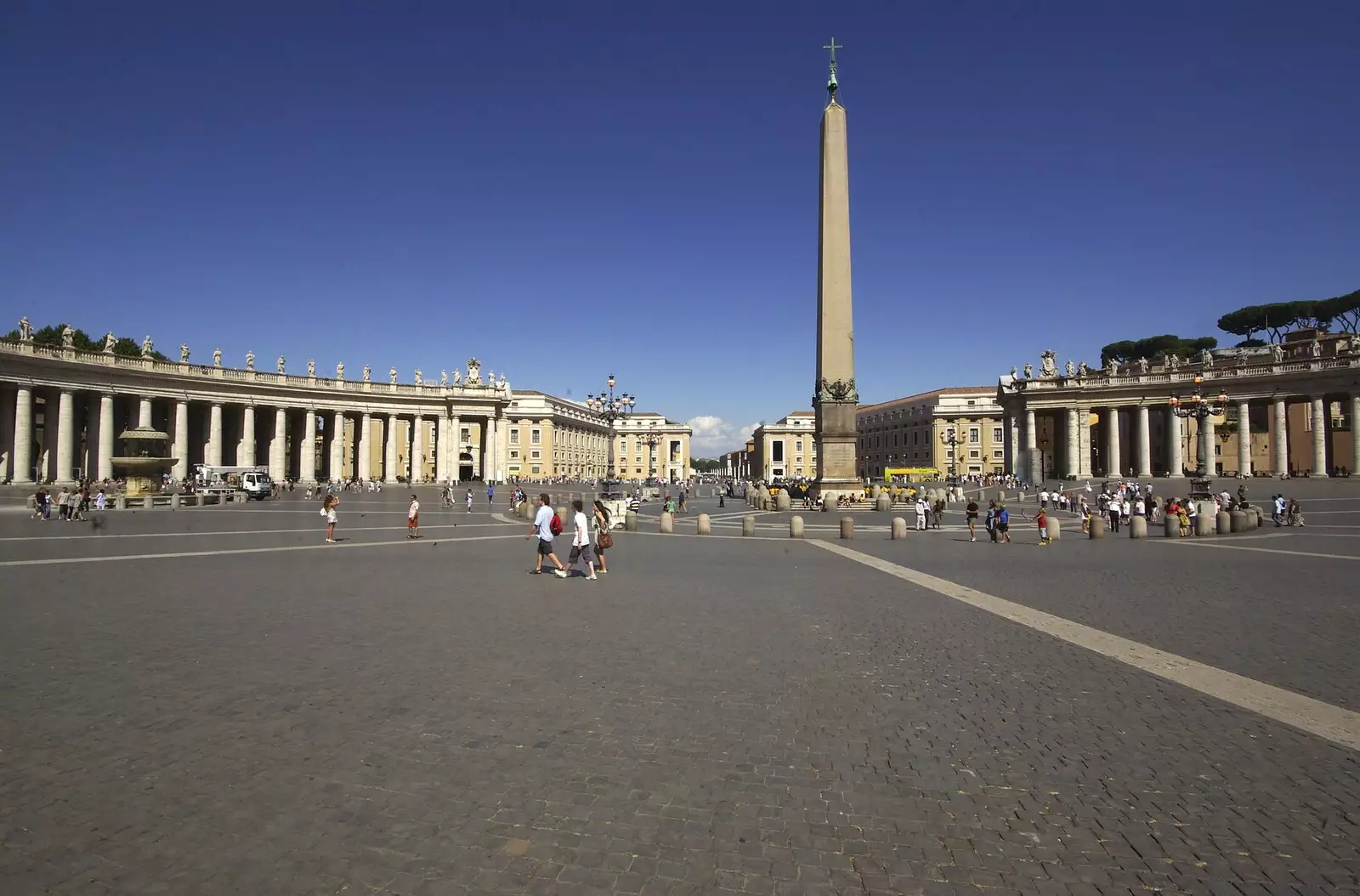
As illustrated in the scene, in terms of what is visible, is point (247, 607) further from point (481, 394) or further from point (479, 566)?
point (481, 394)

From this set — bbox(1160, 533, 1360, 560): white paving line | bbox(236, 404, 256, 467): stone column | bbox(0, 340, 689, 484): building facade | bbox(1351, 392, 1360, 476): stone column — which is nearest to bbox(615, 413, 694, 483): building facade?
bbox(0, 340, 689, 484): building facade

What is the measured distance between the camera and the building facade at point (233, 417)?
5006 cm

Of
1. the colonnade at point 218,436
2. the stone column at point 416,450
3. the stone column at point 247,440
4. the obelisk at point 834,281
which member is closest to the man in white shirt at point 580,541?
the obelisk at point 834,281

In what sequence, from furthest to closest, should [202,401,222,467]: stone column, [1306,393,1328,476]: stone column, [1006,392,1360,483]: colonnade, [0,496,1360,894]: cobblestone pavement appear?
[202,401,222,467]: stone column, [1006,392,1360,483]: colonnade, [1306,393,1328,476]: stone column, [0,496,1360,894]: cobblestone pavement

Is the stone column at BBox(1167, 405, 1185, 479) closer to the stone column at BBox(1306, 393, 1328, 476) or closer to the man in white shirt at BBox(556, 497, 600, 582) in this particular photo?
the stone column at BBox(1306, 393, 1328, 476)

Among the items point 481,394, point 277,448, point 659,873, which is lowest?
point 659,873

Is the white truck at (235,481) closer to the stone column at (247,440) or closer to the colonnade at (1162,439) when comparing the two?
the stone column at (247,440)

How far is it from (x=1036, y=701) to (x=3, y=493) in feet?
178

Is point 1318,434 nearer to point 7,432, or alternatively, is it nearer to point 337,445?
point 337,445

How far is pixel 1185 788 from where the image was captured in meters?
Answer: 4.31

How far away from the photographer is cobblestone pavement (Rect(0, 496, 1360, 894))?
137 inches

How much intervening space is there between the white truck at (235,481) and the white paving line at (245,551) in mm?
29956

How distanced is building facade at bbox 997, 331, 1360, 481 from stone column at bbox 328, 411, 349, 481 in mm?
65281

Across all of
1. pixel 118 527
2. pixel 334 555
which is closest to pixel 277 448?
pixel 118 527
